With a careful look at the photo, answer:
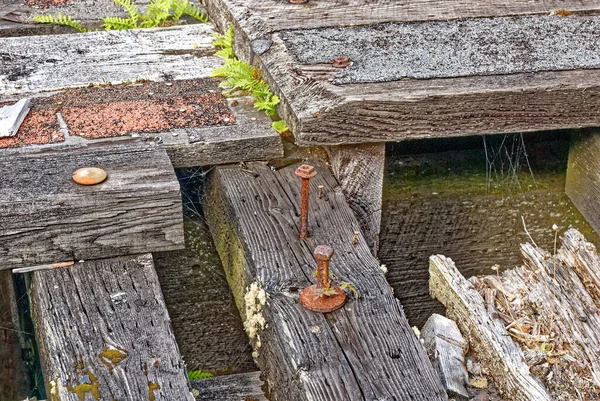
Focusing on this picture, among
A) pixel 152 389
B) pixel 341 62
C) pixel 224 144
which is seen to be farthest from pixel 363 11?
pixel 152 389

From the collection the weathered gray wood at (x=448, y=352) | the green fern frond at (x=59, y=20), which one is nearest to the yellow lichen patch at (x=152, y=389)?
the weathered gray wood at (x=448, y=352)

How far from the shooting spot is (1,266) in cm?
266

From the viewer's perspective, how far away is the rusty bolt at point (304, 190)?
2.75m

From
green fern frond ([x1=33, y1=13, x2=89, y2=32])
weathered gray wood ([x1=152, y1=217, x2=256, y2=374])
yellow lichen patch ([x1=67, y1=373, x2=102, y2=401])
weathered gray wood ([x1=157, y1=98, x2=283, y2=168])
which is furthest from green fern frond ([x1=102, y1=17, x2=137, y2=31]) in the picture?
yellow lichen patch ([x1=67, y1=373, x2=102, y2=401])

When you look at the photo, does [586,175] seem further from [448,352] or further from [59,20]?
[59,20]

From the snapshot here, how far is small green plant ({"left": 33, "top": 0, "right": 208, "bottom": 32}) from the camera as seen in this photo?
15.0 feet

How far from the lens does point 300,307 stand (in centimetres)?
254

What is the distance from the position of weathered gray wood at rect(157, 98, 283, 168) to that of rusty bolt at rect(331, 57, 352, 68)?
1.19ft

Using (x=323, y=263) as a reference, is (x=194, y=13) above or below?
above

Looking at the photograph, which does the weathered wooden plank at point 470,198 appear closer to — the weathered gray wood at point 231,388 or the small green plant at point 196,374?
the small green plant at point 196,374

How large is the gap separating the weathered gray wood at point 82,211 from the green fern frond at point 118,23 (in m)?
1.89

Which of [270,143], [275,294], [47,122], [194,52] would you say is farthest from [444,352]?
[194,52]

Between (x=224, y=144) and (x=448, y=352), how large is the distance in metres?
1.18

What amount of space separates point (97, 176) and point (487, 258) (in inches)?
82.0
